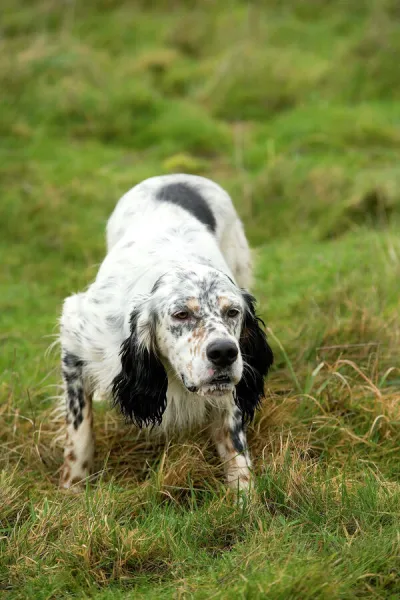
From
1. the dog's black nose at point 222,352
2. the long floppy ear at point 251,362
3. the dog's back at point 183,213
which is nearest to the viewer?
the dog's black nose at point 222,352

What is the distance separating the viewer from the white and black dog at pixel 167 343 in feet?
11.5

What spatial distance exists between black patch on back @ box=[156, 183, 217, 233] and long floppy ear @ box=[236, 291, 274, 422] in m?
0.78

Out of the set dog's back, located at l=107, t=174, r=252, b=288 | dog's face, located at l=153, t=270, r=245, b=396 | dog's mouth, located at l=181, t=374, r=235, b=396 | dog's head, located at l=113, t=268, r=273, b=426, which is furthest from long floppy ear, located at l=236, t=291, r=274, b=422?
dog's back, located at l=107, t=174, r=252, b=288

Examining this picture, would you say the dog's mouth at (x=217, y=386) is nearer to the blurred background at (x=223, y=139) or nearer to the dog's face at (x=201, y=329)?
the dog's face at (x=201, y=329)

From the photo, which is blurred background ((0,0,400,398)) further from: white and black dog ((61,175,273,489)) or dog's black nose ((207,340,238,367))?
dog's black nose ((207,340,238,367))

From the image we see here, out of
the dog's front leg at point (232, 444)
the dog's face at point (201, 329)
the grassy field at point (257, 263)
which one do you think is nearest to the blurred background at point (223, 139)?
the grassy field at point (257, 263)

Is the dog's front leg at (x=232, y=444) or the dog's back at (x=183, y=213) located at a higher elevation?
the dog's back at (x=183, y=213)

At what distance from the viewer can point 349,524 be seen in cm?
314

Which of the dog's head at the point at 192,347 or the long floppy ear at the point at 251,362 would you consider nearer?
the dog's head at the point at 192,347

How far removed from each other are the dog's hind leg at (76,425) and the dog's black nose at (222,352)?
2.98ft

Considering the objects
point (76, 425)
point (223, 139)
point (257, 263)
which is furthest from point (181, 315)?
point (223, 139)

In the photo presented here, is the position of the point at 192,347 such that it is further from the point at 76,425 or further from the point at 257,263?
the point at 257,263

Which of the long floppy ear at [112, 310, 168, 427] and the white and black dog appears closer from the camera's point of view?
the white and black dog

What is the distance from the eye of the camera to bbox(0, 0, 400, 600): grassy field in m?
3.01
